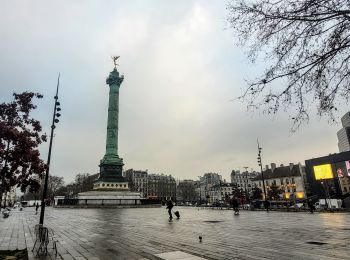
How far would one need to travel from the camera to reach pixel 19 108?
11.8 m

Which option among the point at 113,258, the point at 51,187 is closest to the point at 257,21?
the point at 113,258

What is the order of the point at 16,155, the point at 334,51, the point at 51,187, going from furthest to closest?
the point at 51,187
the point at 16,155
the point at 334,51

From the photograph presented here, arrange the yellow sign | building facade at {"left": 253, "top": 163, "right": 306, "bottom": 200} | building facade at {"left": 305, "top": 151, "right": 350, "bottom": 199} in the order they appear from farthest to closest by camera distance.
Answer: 1. building facade at {"left": 253, "top": 163, "right": 306, "bottom": 200}
2. building facade at {"left": 305, "top": 151, "right": 350, "bottom": 199}
3. the yellow sign

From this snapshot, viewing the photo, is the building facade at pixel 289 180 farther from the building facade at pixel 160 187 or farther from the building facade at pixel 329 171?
the building facade at pixel 160 187

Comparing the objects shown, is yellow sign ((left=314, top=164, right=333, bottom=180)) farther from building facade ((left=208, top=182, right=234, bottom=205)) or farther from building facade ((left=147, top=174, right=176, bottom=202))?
building facade ((left=147, top=174, right=176, bottom=202))

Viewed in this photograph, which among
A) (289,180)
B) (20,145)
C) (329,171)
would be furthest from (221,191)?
(20,145)

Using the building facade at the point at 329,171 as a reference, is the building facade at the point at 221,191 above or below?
above

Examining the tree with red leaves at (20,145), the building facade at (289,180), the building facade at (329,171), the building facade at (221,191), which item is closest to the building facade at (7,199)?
the tree with red leaves at (20,145)

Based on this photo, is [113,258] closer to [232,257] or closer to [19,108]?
[232,257]

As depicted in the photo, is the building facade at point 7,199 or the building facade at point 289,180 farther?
the building facade at point 289,180

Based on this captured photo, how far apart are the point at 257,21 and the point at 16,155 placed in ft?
30.4

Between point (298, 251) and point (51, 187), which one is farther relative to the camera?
point (51, 187)

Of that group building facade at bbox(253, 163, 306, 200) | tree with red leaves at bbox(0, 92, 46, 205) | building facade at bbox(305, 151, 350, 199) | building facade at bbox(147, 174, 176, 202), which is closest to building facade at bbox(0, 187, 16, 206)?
tree with red leaves at bbox(0, 92, 46, 205)

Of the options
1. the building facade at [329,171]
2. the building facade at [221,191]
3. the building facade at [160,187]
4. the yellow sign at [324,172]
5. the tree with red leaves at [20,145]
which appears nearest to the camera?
the tree with red leaves at [20,145]
